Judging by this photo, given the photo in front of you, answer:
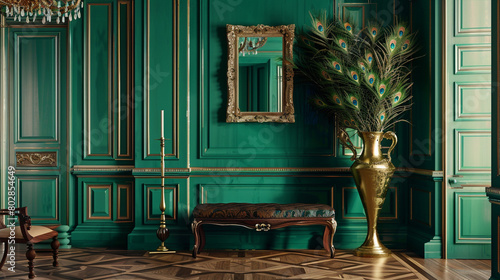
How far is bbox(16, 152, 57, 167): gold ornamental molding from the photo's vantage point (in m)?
4.91

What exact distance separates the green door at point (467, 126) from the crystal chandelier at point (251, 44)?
65.4 inches

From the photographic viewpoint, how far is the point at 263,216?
13.9 ft

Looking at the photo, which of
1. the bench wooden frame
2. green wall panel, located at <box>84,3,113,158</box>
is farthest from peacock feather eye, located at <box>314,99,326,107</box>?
green wall panel, located at <box>84,3,113,158</box>

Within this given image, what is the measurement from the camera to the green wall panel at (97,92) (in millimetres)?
4895

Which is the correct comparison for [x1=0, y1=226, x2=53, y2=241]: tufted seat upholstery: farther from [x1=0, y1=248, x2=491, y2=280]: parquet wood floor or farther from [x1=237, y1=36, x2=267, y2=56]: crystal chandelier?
[x1=237, y1=36, x2=267, y2=56]: crystal chandelier

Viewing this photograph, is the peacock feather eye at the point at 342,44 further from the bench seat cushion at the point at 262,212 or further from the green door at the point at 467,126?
the bench seat cushion at the point at 262,212

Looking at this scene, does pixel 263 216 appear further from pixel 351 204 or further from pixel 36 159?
pixel 36 159

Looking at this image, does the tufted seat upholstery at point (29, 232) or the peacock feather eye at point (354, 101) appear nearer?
the tufted seat upholstery at point (29, 232)

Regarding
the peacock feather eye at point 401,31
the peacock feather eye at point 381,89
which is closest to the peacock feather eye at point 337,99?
the peacock feather eye at point 381,89

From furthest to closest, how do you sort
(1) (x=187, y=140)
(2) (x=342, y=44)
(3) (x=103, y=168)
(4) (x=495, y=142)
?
(3) (x=103, y=168)
(1) (x=187, y=140)
(2) (x=342, y=44)
(4) (x=495, y=142)

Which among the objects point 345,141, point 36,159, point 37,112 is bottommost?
point 36,159

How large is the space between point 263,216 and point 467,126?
75.0 inches

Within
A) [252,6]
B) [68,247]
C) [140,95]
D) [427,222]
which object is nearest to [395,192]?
[427,222]

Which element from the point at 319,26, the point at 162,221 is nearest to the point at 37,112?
the point at 162,221
